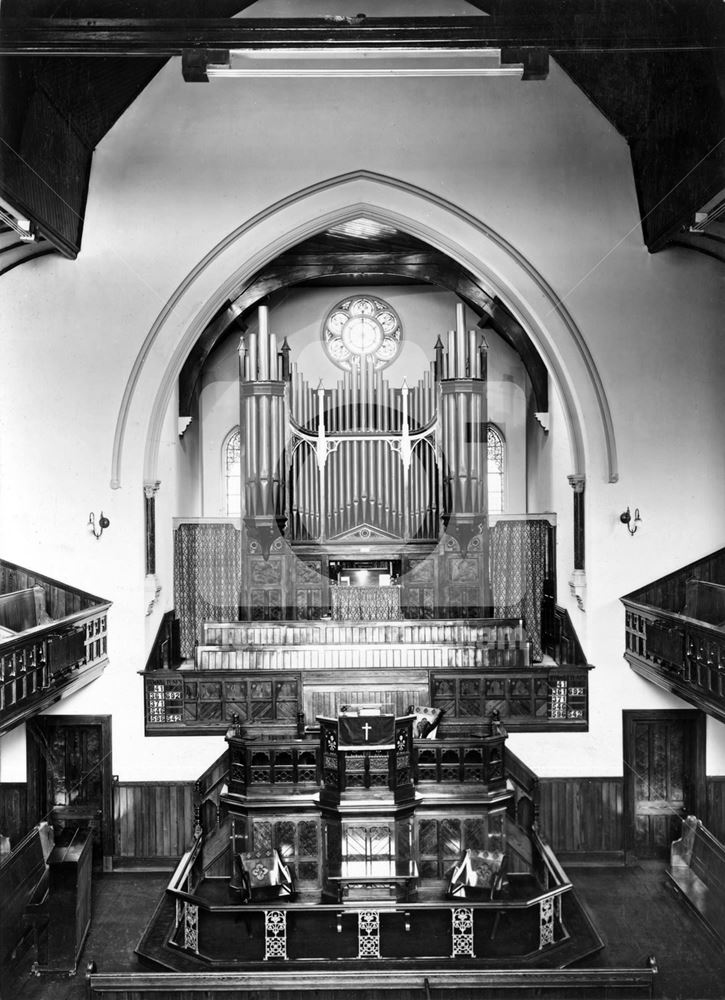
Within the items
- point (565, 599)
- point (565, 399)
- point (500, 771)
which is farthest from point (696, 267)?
point (500, 771)

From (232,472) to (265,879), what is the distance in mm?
6355

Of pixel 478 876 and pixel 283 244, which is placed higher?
pixel 283 244

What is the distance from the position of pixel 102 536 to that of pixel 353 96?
6.77 m

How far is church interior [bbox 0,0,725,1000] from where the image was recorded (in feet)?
30.5

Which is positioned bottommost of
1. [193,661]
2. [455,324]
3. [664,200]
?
[193,661]

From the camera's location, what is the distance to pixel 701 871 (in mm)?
10492

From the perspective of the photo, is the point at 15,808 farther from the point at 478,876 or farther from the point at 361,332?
the point at 361,332

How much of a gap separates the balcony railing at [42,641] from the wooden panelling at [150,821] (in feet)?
5.76

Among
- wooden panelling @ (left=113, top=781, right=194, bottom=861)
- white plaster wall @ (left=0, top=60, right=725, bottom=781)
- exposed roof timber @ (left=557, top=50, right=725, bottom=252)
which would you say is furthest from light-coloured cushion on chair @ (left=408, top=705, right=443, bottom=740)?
exposed roof timber @ (left=557, top=50, right=725, bottom=252)

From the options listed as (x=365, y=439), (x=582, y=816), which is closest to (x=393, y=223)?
(x=365, y=439)

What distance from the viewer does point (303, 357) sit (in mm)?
12820

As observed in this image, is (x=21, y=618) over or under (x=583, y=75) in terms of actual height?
under

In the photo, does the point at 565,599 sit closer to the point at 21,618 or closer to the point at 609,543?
the point at 609,543

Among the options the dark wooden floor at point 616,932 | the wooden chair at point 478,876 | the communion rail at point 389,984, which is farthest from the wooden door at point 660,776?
the communion rail at point 389,984
